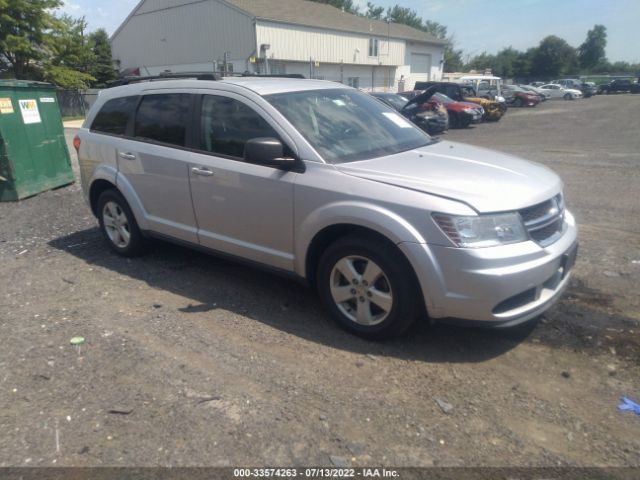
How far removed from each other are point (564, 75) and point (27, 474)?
308ft

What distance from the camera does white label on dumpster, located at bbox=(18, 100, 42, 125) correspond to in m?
8.20

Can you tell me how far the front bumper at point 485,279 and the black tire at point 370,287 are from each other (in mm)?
124

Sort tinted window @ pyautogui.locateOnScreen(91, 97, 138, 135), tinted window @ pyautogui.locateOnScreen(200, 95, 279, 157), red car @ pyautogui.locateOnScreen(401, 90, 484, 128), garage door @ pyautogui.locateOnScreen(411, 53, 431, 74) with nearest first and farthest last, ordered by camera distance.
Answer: tinted window @ pyautogui.locateOnScreen(200, 95, 279, 157), tinted window @ pyautogui.locateOnScreen(91, 97, 138, 135), red car @ pyautogui.locateOnScreen(401, 90, 484, 128), garage door @ pyautogui.locateOnScreen(411, 53, 431, 74)

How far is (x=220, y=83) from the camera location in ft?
14.0

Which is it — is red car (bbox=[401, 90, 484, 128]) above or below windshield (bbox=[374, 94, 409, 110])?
below

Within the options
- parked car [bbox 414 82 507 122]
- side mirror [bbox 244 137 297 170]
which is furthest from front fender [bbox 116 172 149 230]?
parked car [bbox 414 82 507 122]

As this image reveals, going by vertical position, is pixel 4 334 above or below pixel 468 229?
below

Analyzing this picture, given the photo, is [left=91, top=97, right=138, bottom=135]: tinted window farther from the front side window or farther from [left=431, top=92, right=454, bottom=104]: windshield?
the front side window

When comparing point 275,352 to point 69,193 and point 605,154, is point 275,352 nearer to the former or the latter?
point 69,193

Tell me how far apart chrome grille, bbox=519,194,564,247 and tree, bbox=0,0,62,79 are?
34564 mm

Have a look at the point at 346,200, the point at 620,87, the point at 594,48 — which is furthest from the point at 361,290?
the point at 594,48

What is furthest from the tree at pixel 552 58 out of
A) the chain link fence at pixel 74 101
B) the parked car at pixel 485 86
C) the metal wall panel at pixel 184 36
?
the chain link fence at pixel 74 101

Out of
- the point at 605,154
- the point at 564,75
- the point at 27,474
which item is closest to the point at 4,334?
the point at 27,474

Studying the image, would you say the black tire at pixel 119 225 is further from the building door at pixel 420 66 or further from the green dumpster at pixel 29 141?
the building door at pixel 420 66
